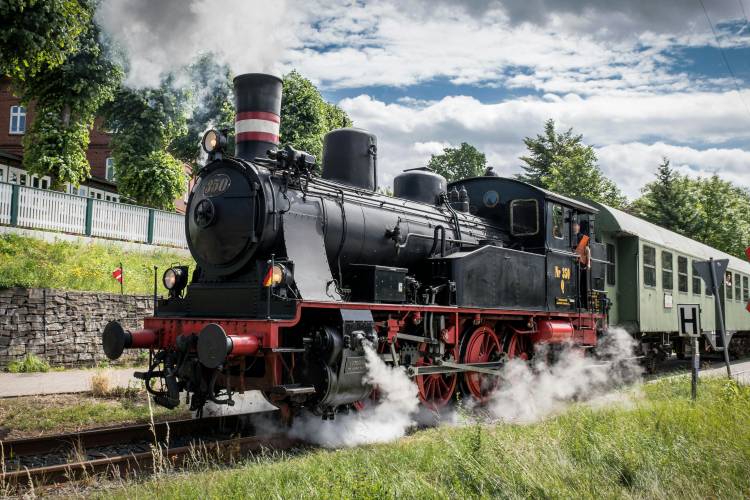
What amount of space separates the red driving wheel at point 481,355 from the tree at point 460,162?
58.5m

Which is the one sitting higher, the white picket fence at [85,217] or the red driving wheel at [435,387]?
the white picket fence at [85,217]

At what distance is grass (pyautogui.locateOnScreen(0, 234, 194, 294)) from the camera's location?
1333cm

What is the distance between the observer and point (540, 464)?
4922 millimetres

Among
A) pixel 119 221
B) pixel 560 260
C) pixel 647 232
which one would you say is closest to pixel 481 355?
pixel 560 260

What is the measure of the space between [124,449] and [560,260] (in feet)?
23.2

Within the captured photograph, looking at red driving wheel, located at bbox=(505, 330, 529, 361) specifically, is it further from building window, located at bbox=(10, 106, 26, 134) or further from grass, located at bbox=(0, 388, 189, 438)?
building window, located at bbox=(10, 106, 26, 134)

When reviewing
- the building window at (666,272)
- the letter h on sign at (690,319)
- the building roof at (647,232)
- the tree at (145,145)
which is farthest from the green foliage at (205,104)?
the building window at (666,272)

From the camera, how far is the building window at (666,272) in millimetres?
15405

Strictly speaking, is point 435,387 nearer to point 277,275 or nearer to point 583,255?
point 277,275

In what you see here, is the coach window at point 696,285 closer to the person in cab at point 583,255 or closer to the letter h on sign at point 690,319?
the person in cab at point 583,255

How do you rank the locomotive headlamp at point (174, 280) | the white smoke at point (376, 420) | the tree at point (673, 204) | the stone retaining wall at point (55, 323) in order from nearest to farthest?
the white smoke at point (376, 420) < the locomotive headlamp at point (174, 280) < the stone retaining wall at point (55, 323) < the tree at point (673, 204)

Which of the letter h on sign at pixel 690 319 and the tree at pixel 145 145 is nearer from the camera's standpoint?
the letter h on sign at pixel 690 319

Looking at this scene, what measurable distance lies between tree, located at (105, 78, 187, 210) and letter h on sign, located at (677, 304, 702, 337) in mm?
19932

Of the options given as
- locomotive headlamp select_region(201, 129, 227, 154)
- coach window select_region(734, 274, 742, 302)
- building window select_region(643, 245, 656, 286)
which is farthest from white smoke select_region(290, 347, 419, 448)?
coach window select_region(734, 274, 742, 302)
